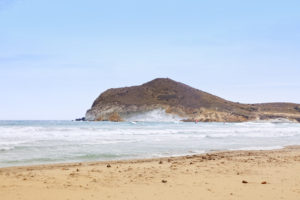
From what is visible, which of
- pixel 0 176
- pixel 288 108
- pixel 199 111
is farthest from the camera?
pixel 288 108

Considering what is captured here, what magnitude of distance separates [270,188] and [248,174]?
5.50 ft

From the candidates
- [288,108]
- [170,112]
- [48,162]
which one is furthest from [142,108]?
[48,162]

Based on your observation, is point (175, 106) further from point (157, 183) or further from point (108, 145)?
point (157, 183)

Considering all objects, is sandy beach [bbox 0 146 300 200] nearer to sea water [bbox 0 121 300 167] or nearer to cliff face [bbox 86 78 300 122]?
sea water [bbox 0 121 300 167]

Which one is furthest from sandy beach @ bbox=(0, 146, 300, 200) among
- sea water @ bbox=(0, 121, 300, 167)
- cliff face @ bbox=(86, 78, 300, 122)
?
cliff face @ bbox=(86, 78, 300, 122)

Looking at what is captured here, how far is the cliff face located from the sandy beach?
113 meters

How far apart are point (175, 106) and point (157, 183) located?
4886 inches

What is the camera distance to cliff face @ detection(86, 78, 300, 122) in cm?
12629

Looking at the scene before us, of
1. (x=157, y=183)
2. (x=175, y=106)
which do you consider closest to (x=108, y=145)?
(x=157, y=183)

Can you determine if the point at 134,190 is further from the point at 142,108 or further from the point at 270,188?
the point at 142,108

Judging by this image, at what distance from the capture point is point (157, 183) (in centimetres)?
688

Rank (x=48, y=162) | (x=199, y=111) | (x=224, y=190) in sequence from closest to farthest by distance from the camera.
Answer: (x=224, y=190)
(x=48, y=162)
(x=199, y=111)

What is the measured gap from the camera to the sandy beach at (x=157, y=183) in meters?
5.84

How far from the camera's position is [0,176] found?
7.54m
